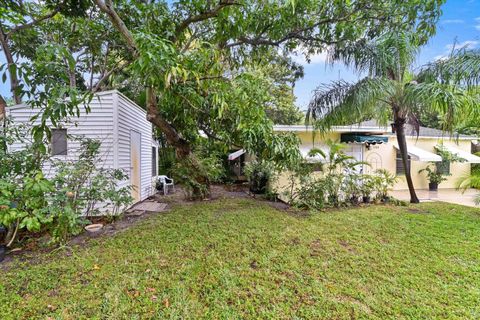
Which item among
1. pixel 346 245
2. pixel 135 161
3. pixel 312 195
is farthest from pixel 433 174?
pixel 135 161

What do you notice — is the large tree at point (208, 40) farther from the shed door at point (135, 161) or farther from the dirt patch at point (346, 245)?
the dirt patch at point (346, 245)

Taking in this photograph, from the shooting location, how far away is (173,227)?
5465 mm

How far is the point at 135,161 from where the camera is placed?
814cm

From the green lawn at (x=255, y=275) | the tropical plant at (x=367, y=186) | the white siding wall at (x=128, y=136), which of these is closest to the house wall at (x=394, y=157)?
the tropical plant at (x=367, y=186)

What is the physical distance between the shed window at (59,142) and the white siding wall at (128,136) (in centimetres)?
134

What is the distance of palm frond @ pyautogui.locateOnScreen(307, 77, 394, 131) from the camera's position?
276 inches

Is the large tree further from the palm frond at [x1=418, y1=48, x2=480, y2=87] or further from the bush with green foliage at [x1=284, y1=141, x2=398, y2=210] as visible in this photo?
the bush with green foliage at [x1=284, y1=141, x2=398, y2=210]

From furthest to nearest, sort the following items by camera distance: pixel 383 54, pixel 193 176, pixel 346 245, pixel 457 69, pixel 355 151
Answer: pixel 355 151 → pixel 193 176 → pixel 383 54 → pixel 457 69 → pixel 346 245

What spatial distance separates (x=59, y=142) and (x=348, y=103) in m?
8.39

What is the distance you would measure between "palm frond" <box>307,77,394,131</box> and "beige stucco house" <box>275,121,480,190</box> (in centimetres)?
241

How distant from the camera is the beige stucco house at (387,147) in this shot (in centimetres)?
1107

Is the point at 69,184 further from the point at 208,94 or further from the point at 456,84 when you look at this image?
the point at 456,84

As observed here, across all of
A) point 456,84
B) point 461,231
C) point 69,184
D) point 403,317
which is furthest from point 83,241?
point 456,84

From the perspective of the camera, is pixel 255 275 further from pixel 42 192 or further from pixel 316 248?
pixel 42 192
